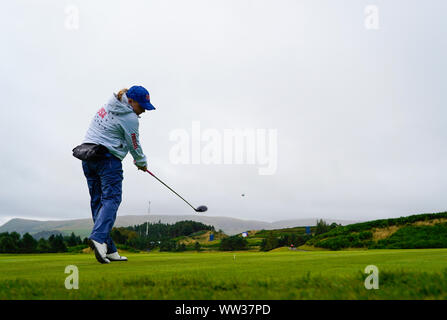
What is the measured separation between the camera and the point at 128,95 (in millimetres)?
5348

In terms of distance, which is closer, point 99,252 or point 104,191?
point 99,252

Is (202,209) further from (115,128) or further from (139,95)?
(139,95)

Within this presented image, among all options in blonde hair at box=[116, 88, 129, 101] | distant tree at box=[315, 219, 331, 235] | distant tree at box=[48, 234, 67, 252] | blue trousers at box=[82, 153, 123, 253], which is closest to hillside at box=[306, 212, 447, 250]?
distant tree at box=[315, 219, 331, 235]

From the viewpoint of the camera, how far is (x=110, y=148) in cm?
512

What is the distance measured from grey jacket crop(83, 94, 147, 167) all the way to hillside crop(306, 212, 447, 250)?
21.7 metres

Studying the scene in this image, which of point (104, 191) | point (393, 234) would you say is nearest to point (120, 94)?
point (104, 191)

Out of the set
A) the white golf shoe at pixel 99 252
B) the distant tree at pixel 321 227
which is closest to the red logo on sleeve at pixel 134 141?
the white golf shoe at pixel 99 252

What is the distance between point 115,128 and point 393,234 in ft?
82.1

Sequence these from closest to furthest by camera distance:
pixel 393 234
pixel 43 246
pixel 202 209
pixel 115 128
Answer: pixel 115 128 < pixel 202 209 < pixel 43 246 < pixel 393 234

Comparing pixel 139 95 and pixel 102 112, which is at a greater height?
pixel 139 95

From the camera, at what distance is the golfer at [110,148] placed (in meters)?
5.07

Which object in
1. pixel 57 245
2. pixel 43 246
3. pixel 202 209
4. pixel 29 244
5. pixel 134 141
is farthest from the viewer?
pixel 43 246
